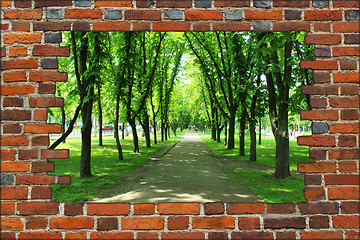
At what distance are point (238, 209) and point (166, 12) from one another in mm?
1862

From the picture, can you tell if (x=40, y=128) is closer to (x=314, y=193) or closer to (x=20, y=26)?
(x=20, y=26)

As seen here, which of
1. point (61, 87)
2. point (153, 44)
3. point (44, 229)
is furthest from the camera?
point (61, 87)

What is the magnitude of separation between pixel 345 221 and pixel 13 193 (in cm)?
291

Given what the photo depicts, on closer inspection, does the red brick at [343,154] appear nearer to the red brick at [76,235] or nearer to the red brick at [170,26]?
the red brick at [170,26]

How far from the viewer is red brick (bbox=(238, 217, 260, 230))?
2307mm

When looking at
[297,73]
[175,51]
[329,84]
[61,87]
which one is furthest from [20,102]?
[175,51]

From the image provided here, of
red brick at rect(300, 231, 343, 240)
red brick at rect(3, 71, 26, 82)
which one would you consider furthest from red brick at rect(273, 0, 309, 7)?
red brick at rect(3, 71, 26, 82)

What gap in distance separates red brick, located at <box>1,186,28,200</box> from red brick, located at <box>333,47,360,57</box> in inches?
118

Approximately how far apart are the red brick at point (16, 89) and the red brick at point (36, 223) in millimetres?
1109

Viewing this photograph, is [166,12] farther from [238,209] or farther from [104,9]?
[238,209]

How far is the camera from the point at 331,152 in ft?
7.56

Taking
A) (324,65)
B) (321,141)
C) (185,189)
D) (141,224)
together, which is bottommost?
(185,189)

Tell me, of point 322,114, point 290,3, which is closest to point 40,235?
point 322,114

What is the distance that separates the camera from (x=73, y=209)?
2311mm
